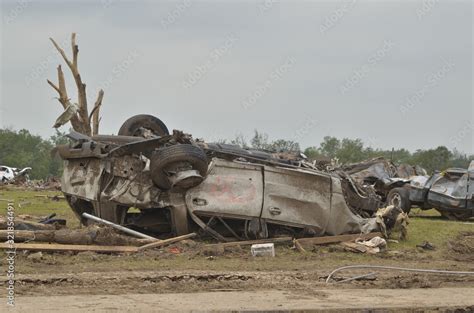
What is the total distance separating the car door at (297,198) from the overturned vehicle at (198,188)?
17 mm

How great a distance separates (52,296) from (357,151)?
212 feet

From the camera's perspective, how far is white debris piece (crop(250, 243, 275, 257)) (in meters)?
12.8

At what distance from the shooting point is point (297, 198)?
14000mm

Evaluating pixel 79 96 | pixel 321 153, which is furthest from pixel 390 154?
pixel 79 96

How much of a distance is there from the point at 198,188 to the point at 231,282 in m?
3.57

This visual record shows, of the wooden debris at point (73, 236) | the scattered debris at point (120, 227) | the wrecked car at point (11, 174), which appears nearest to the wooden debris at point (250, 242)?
the scattered debris at point (120, 227)

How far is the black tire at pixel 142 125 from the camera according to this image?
15789 millimetres

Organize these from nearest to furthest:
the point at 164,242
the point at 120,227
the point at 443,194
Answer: the point at 164,242 < the point at 120,227 < the point at 443,194

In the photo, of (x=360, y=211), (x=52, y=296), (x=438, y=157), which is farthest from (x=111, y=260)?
(x=438, y=157)

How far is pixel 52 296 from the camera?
8516 millimetres

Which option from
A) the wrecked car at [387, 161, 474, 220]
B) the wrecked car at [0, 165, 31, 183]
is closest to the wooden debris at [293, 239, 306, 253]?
the wrecked car at [387, 161, 474, 220]

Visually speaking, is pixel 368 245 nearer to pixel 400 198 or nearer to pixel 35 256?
pixel 35 256

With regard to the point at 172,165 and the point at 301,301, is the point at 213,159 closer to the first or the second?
the point at 172,165

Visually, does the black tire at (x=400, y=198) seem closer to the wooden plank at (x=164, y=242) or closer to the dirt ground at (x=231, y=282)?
the dirt ground at (x=231, y=282)
